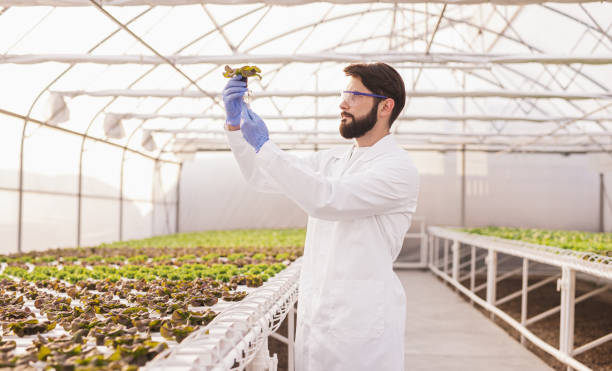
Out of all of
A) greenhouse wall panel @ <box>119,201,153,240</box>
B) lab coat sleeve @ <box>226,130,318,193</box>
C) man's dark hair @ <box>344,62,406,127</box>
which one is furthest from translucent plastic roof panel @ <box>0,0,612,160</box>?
lab coat sleeve @ <box>226,130,318,193</box>

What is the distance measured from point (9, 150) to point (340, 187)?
27.5 ft

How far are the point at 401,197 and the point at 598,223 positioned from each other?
18953 millimetres

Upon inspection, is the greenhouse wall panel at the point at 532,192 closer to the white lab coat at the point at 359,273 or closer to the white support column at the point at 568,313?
the white support column at the point at 568,313

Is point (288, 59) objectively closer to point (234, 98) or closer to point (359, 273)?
point (234, 98)

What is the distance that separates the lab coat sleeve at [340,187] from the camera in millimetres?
2004

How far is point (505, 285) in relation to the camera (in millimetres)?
14406

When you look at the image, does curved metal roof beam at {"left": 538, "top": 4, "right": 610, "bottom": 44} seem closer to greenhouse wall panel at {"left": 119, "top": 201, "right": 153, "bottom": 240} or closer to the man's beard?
the man's beard

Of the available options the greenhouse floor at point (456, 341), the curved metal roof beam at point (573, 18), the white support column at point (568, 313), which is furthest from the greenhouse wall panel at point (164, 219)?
the white support column at point (568, 313)

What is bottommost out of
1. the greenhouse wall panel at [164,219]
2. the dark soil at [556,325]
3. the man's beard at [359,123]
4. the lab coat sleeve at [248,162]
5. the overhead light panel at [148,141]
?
the dark soil at [556,325]

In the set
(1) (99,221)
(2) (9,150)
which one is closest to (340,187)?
(2) (9,150)

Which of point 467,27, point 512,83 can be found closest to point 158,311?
point 467,27

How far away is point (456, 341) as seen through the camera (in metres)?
7.75

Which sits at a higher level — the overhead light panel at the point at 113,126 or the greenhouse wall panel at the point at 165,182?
the overhead light panel at the point at 113,126

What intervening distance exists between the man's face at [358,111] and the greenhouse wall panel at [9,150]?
7806 millimetres
